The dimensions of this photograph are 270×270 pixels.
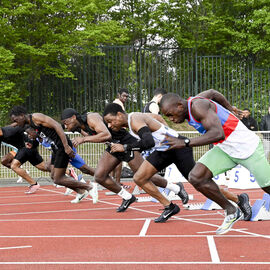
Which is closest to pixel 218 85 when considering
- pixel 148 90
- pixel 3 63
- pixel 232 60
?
pixel 232 60

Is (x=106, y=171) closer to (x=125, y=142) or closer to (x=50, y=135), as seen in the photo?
(x=125, y=142)

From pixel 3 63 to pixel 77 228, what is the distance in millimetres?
14421

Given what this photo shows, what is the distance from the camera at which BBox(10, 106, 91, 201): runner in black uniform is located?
1028 centimetres

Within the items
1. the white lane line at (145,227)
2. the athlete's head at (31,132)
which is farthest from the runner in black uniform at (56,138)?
the white lane line at (145,227)

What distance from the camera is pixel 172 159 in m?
8.29

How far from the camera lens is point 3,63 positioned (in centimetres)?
2100

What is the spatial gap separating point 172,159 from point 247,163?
1725 millimetres

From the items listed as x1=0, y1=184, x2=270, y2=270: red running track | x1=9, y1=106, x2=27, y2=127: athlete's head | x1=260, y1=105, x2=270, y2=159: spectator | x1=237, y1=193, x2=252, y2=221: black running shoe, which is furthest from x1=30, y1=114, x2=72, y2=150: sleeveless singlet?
x1=260, y1=105, x2=270, y2=159: spectator

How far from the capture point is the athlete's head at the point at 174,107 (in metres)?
6.38

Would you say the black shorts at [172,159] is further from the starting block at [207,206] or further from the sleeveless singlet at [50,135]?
the sleeveless singlet at [50,135]

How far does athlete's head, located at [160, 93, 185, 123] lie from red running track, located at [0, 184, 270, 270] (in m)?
1.38
